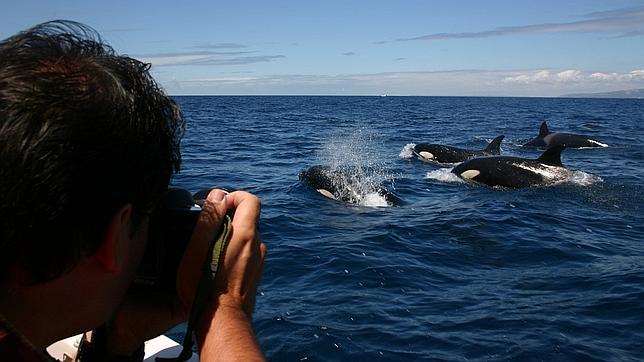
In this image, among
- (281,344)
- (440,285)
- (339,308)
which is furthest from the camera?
(440,285)

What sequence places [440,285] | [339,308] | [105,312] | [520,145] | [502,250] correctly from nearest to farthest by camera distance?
[105,312], [339,308], [440,285], [502,250], [520,145]

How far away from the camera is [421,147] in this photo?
71.8 feet

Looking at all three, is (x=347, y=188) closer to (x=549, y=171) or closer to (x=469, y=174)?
(x=469, y=174)

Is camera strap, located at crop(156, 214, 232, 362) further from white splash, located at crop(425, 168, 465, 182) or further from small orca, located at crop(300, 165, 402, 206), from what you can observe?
white splash, located at crop(425, 168, 465, 182)

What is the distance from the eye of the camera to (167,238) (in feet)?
5.99

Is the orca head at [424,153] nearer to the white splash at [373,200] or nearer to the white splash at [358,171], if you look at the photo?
the white splash at [358,171]

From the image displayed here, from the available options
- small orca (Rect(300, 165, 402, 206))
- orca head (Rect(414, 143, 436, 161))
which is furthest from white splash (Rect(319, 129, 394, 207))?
orca head (Rect(414, 143, 436, 161))

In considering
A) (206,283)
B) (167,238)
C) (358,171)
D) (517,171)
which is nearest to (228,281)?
(206,283)

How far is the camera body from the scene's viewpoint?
5.92 ft

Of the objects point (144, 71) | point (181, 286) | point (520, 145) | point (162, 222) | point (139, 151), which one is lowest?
point (520, 145)

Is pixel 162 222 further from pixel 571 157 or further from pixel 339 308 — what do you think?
pixel 571 157

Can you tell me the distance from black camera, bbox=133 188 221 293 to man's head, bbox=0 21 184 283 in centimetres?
20

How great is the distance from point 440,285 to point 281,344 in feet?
8.82

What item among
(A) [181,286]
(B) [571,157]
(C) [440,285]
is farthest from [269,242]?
(B) [571,157]
